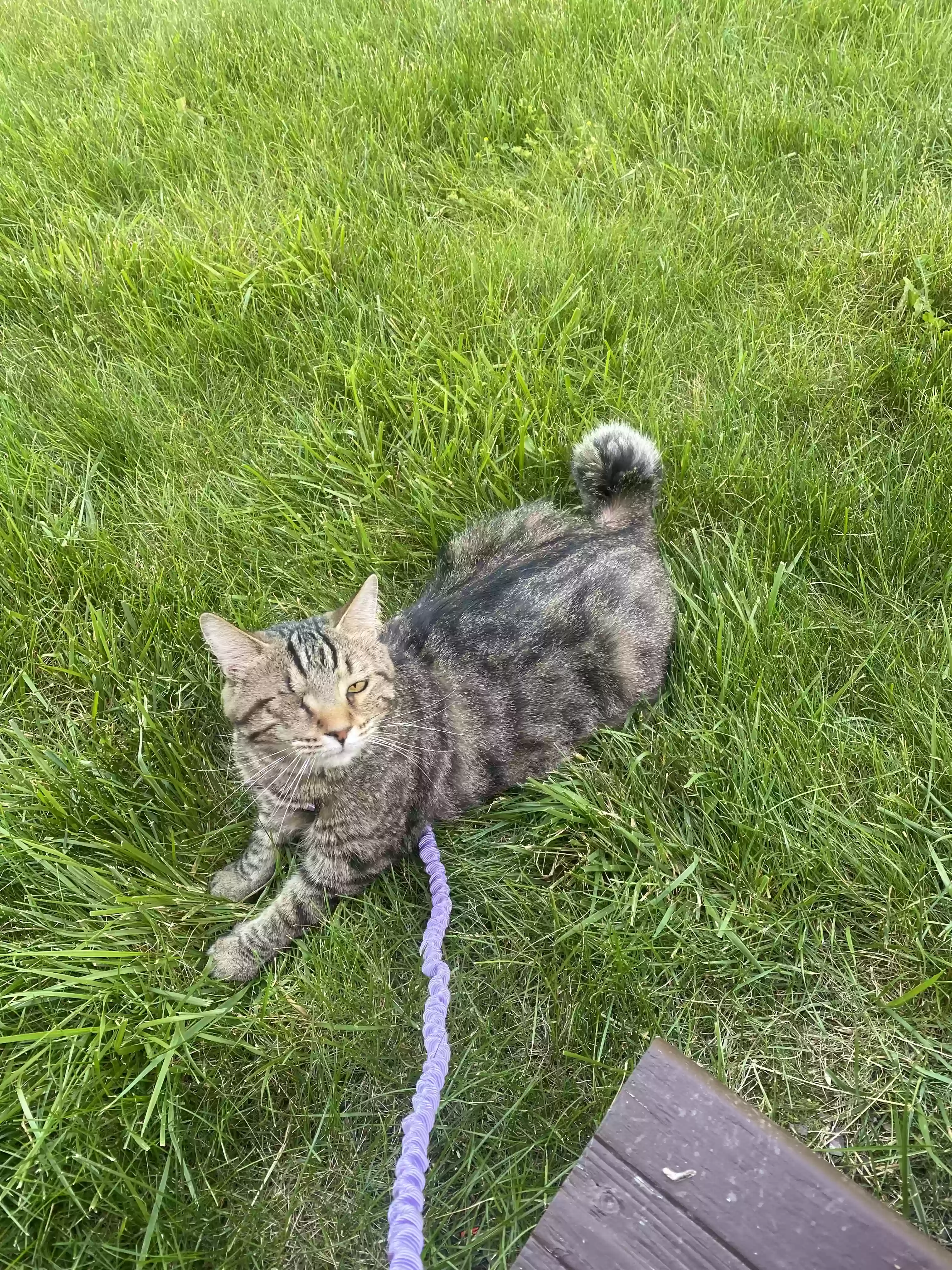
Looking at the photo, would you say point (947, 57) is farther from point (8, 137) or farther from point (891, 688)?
point (8, 137)

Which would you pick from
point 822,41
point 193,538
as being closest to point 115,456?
point 193,538

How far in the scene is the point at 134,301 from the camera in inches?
118

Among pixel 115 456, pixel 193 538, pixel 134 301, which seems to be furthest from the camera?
pixel 134 301

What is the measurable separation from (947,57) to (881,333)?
6.16 ft

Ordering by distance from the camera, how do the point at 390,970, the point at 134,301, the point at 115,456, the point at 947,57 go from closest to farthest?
the point at 390,970
the point at 115,456
the point at 134,301
the point at 947,57

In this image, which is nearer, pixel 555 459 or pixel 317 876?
pixel 317 876

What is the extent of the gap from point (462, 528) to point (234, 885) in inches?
49.8

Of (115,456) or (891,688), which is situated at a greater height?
(115,456)

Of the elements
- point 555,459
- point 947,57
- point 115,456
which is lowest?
point 555,459

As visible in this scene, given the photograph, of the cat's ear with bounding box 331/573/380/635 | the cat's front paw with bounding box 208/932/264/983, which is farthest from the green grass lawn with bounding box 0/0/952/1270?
the cat's ear with bounding box 331/573/380/635

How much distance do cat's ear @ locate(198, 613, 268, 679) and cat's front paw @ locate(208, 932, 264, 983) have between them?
631mm

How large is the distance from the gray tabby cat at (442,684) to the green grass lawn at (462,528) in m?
0.10

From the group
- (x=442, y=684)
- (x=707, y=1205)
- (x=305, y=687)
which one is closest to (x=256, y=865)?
(x=305, y=687)

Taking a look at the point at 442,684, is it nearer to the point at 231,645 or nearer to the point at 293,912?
the point at 231,645
